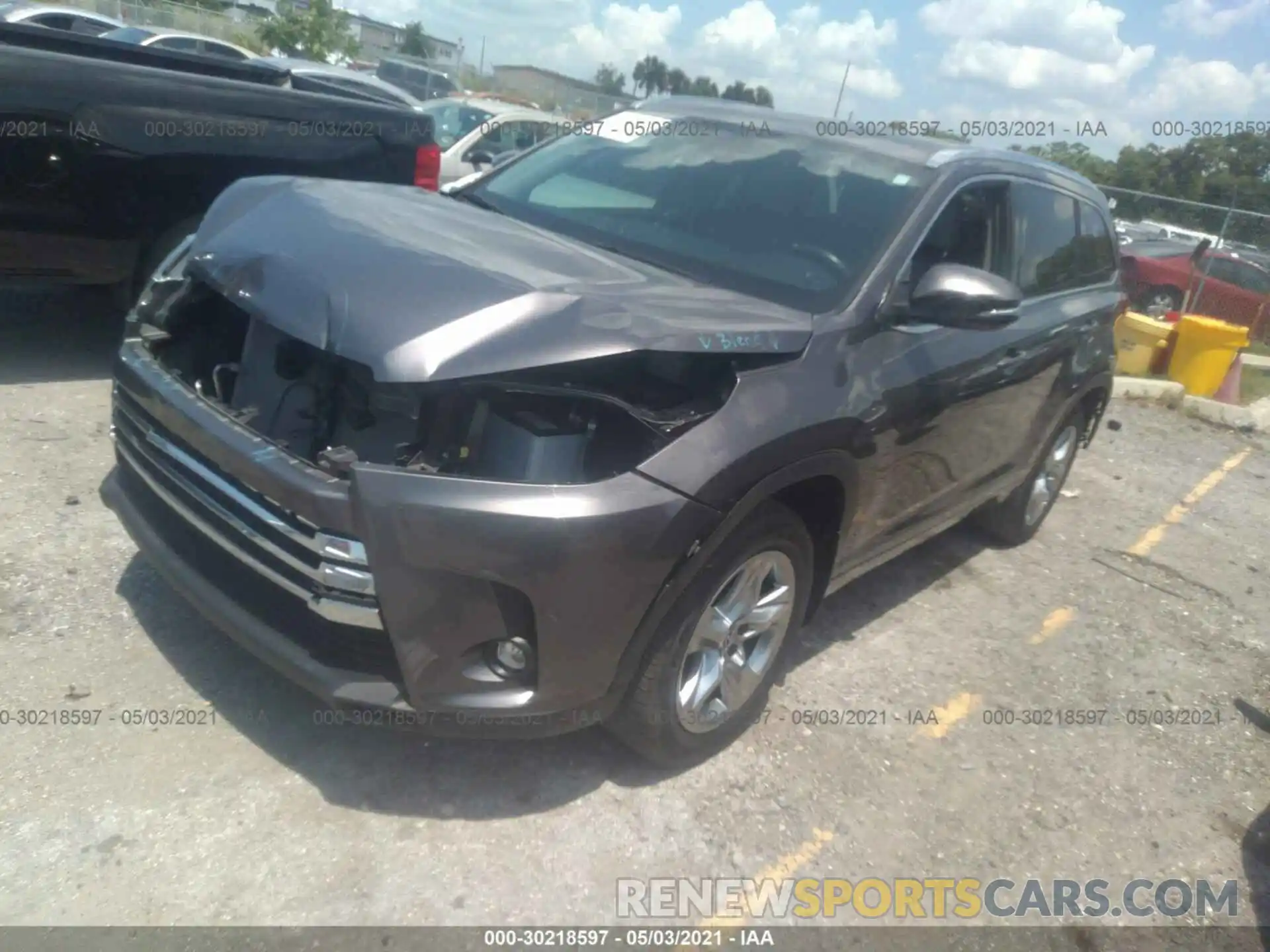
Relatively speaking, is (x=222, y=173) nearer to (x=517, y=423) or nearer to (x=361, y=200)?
(x=361, y=200)

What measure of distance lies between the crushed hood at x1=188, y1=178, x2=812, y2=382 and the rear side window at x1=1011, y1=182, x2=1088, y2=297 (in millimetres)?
1724

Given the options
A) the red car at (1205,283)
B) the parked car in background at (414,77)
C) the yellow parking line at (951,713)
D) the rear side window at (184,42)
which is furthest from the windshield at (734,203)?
the parked car in background at (414,77)

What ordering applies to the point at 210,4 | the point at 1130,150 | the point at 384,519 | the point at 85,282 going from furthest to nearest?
the point at 210,4
the point at 1130,150
the point at 85,282
the point at 384,519

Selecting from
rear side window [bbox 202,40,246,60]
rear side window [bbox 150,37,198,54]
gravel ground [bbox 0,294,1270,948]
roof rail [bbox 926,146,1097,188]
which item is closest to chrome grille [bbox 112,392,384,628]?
gravel ground [bbox 0,294,1270,948]

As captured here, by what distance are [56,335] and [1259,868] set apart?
20.6 feet

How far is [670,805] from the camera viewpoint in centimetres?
316

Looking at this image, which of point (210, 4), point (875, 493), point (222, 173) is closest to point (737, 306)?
point (875, 493)

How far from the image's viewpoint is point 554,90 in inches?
1908

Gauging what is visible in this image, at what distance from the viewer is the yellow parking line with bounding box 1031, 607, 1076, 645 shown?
484 cm

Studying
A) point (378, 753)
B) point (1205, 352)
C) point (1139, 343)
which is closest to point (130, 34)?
point (1139, 343)

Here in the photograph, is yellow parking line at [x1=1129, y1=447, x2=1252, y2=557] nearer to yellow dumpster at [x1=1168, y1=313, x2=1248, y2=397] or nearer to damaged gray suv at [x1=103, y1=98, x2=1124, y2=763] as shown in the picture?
yellow dumpster at [x1=1168, y1=313, x2=1248, y2=397]

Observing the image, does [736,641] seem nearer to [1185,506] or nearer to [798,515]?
[798,515]

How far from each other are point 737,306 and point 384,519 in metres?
1.30

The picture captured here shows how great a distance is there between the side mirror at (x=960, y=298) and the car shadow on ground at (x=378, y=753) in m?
1.69
